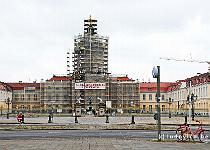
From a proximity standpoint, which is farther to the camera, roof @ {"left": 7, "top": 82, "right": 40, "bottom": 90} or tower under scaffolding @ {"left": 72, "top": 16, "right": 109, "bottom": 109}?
roof @ {"left": 7, "top": 82, "right": 40, "bottom": 90}

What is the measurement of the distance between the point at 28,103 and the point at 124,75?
3729 centimetres

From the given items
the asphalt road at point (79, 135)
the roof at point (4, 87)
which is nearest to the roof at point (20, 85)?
the roof at point (4, 87)

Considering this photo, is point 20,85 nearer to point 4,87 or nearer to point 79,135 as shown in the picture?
point 4,87

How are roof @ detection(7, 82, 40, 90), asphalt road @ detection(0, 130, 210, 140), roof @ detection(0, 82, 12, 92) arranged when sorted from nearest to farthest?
1. asphalt road @ detection(0, 130, 210, 140)
2. roof @ detection(0, 82, 12, 92)
3. roof @ detection(7, 82, 40, 90)

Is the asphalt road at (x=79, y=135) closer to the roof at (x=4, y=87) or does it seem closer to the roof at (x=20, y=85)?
the roof at (x=4, y=87)

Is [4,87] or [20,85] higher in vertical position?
[20,85]

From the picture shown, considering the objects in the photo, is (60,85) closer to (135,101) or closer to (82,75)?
(82,75)

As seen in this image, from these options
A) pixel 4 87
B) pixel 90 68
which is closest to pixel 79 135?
pixel 90 68

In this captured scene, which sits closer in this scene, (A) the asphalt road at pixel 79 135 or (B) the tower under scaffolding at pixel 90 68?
(A) the asphalt road at pixel 79 135

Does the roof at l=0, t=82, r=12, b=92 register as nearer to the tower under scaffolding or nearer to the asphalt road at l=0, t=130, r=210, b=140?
the tower under scaffolding

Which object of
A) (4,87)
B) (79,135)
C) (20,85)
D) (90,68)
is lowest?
(79,135)

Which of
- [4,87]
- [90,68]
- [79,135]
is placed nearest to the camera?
[79,135]

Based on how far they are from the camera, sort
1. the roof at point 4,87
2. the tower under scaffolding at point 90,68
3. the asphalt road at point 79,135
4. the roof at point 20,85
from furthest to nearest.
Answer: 1. the roof at point 20,85
2. the roof at point 4,87
3. the tower under scaffolding at point 90,68
4. the asphalt road at point 79,135

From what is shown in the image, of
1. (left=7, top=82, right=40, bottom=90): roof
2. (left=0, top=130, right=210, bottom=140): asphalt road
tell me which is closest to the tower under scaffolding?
(left=7, top=82, right=40, bottom=90): roof
